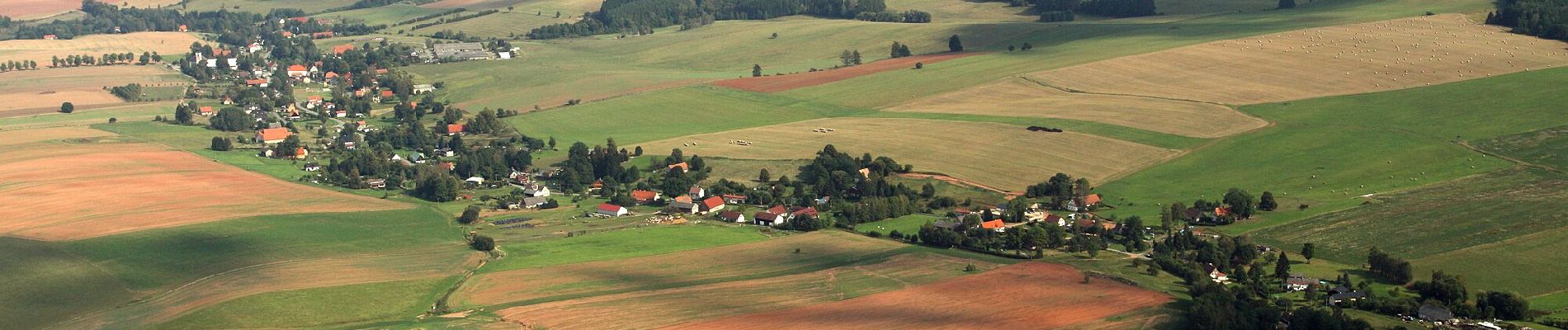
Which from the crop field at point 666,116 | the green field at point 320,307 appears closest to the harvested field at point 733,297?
the green field at point 320,307

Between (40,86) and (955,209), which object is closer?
(955,209)

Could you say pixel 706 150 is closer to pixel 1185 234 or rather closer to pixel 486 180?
pixel 486 180

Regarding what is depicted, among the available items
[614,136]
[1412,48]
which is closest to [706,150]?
[614,136]

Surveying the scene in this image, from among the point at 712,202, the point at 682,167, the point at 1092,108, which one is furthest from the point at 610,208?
the point at 1092,108

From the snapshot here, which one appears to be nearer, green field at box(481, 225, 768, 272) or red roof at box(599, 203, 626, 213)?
green field at box(481, 225, 768, 272)

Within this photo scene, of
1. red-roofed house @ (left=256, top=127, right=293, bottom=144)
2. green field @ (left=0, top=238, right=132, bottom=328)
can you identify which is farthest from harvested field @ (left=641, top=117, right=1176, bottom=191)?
green field @ (left=0, top=238, right=132, bottom=328)

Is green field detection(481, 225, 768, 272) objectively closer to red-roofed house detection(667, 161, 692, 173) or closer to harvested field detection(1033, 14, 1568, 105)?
red-roofed house detection(667, 161, 692, 173)

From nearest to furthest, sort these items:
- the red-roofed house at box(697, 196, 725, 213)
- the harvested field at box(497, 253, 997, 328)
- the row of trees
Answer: the harvested field at box(497, 253, 997, 328)
the red-roofed house at box(697, 196, 725, 213)
the row of trees
